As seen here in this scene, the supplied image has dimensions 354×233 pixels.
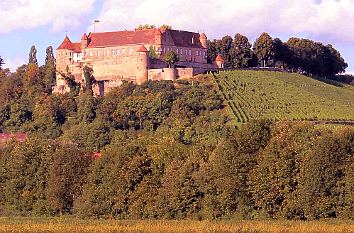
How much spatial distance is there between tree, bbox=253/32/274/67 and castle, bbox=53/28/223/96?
7.48 meters

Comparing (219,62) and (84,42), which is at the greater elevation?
(84,42)

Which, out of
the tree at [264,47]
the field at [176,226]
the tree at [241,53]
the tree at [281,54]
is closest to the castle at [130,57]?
the tree at [241,53]

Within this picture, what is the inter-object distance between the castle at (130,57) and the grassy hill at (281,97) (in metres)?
5.26

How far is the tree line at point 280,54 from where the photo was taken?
131 metres

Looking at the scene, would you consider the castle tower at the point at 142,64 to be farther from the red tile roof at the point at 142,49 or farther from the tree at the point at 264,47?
the tree at the point at 264,47

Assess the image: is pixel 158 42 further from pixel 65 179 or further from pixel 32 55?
pixel 65 179

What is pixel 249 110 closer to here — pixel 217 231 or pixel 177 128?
pixel 177 128

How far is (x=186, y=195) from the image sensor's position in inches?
2355

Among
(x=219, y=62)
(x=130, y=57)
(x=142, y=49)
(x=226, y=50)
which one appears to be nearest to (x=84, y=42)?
(x=130, y=57)

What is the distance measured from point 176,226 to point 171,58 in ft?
220

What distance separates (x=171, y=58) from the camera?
118 m

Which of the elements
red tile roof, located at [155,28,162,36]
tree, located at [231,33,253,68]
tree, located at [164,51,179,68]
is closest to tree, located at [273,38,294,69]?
tree, located at [231,33,253,68]

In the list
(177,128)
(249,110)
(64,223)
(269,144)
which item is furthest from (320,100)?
(64,223)

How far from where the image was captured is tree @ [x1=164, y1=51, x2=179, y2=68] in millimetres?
118562
